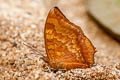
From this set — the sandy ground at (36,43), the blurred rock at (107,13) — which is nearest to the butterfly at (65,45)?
the sandy ground at (36,43)

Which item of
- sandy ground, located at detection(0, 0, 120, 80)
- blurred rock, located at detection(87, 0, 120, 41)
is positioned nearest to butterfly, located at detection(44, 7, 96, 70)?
sandy ground, located at detection(0, 0, 120, 80)

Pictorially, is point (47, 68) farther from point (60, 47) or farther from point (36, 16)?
point (36, 16)

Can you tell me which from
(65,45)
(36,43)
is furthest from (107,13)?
(65,45)

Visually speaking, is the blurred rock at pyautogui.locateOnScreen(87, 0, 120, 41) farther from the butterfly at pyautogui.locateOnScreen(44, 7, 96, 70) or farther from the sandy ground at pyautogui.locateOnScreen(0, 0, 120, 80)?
the butterfly at pyautogui.locateOnScreen(44, 7, 96, 70)

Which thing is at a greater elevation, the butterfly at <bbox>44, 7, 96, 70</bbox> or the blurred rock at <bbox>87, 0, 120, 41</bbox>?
the blurred rock at <bbox>87, 0, 120, 41</bbox>

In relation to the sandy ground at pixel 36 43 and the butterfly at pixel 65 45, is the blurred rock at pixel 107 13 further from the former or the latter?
the butterfly at pixel 65 45
